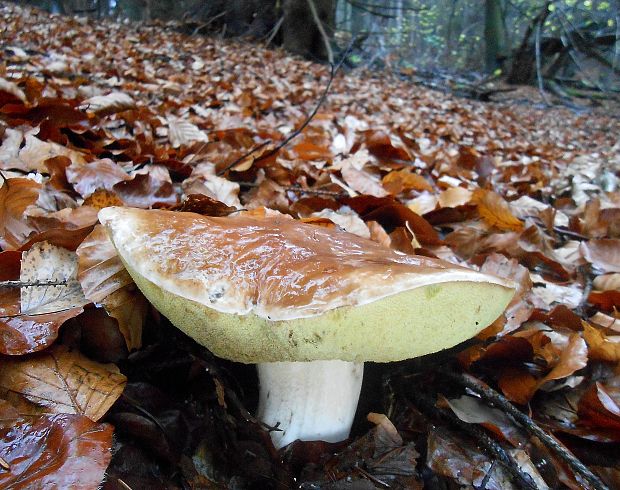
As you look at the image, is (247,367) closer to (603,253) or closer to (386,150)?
(603,253)

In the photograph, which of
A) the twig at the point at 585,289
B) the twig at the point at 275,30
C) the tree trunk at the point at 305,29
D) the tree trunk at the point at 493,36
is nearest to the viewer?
the twig at the point at 585,289

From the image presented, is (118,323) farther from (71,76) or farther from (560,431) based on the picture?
(71,76)

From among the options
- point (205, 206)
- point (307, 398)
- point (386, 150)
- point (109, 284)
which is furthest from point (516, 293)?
point (386, 150)

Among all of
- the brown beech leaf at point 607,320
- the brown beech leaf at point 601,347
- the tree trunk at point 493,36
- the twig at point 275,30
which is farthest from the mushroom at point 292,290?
the tree trunk at point 493,36

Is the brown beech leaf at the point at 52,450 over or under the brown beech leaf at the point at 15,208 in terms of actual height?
under

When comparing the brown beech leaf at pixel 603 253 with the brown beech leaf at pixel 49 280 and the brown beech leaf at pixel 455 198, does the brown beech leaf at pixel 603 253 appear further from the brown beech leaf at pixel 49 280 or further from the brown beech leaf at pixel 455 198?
the brown beech leaf at pixel 49 280

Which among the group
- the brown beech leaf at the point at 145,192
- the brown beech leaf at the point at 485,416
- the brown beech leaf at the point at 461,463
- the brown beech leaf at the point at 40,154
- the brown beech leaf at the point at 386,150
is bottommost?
the brown beech leaf at the point at 461,463

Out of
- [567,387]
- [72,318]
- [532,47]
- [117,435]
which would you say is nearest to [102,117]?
[72,318]
